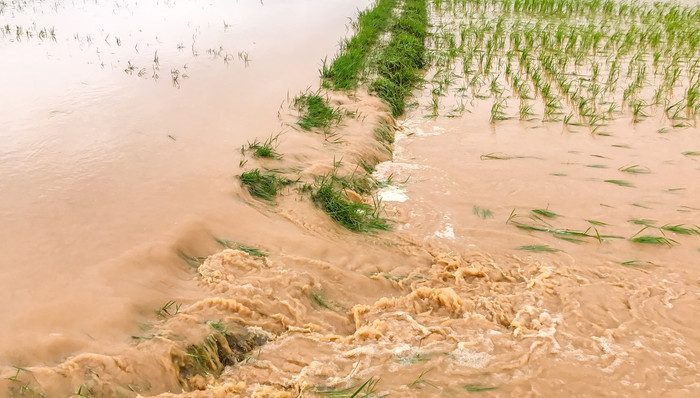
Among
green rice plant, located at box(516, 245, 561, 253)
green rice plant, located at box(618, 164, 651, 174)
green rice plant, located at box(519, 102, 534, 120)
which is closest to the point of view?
green rice plant, located at box(516, 245, 561, 253)

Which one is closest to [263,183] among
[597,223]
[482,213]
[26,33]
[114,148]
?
[114,148]

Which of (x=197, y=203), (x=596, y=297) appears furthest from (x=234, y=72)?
(x=596, y=297)

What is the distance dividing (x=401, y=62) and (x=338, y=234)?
4.35 meters

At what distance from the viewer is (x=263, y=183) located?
3.55 meters

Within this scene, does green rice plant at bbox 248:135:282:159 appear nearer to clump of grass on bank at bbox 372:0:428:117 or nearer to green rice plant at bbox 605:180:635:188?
clump of grass on bank at bbox 372:0:428:117

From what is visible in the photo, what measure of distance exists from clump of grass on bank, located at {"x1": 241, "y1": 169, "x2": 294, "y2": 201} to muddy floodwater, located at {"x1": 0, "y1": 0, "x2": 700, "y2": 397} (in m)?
0.05

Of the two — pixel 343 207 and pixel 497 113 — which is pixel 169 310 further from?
pixel 497 113

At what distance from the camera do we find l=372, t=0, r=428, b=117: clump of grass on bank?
231 inches

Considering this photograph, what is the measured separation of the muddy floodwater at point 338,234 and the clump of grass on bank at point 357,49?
0.27 metres

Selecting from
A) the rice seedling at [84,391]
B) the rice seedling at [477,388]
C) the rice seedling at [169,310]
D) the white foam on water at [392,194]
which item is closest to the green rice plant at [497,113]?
the white foam on water at [392,194]

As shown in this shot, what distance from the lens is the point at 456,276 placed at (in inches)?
111

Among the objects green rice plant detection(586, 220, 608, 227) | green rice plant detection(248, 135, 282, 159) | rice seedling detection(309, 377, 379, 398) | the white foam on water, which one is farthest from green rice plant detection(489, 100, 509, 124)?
rice seedling detection(309, 377, 379, 398)

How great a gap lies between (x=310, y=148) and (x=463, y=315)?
237 cm

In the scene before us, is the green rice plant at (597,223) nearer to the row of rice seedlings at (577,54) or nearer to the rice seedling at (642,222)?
the rice seedling at (642,222)
